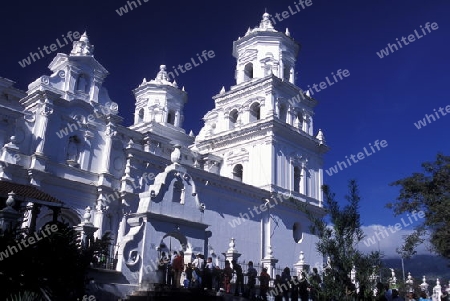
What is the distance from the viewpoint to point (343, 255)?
9.70 metres

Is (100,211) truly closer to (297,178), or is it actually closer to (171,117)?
(171,117)

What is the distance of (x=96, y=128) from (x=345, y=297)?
20145 mm

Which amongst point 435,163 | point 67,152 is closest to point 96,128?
point 67,152

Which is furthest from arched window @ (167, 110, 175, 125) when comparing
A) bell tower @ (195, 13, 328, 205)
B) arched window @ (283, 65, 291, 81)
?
arched window @ (283, 65, 291, 81)

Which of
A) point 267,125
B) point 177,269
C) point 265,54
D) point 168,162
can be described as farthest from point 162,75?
point 177,269

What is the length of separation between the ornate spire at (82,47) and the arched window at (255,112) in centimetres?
1213

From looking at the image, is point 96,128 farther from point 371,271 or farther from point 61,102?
point 371,271

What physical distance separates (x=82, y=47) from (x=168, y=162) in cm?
886

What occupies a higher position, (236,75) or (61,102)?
(236,75)

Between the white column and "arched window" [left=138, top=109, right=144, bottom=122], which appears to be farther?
"arched window" [left=138, top=109, right=144, bottom=122]

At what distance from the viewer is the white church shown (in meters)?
14.1

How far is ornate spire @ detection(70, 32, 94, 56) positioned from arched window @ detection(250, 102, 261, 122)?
39.8 feet

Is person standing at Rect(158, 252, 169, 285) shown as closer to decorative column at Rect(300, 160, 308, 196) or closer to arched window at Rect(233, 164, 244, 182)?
arched window at Rect(233, 164, 244, 182)

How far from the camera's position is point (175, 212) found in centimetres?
1378
